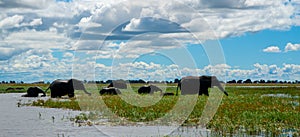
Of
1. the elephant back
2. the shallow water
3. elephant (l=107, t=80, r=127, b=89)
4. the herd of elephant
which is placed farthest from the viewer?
elephant (l=107, t=80, r=127, b=89)

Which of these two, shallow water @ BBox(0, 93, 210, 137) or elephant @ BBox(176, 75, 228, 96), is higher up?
elephant @ BBox(176, 75, 228, 96)

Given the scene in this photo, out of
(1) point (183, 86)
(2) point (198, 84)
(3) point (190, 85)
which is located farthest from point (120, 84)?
(2) point (198, 84)

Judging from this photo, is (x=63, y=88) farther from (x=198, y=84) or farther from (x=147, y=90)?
(x=198, y=84)

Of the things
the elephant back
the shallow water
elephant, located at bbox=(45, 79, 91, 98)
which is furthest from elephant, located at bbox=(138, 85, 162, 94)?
the shallow water

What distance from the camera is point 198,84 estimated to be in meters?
44.4

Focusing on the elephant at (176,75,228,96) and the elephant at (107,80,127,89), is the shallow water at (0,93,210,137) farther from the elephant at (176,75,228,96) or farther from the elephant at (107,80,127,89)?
the elephant at (107,80,127,89)

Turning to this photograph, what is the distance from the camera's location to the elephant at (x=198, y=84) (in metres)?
43.4

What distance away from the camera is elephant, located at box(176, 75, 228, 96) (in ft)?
143

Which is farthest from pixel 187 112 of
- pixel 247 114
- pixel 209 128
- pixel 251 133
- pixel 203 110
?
pixel 251 133

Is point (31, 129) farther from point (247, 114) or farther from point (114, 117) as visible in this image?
point (247, 114)

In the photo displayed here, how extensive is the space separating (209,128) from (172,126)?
1.78 metres

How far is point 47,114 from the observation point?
26.8m

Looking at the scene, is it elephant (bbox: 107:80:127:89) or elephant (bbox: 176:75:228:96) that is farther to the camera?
elephant (bbox: 107:80:127:89)

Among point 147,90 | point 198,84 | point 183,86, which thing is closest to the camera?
point 198,84
